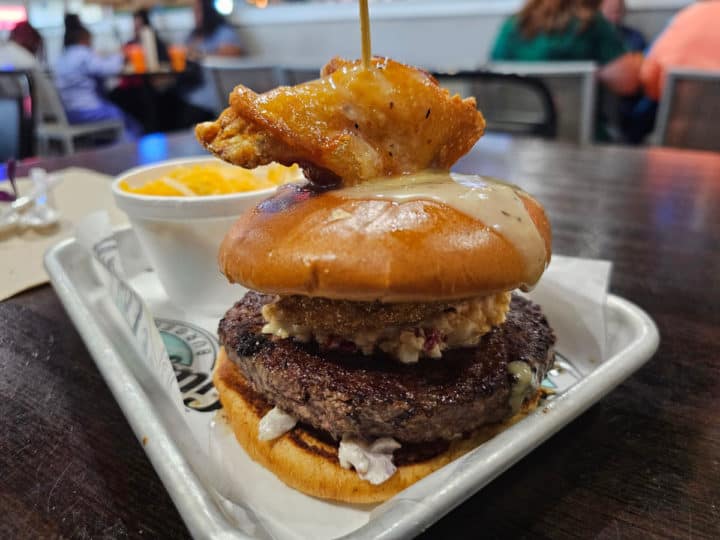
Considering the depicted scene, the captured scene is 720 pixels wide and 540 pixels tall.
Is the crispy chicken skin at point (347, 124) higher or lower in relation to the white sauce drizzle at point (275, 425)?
higher

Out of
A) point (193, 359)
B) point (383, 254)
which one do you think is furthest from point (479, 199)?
point (193, 359)

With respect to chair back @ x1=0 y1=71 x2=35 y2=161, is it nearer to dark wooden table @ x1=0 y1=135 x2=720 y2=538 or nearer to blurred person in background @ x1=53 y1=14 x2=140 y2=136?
dark wooden table @ x1=0 y1=135 x2=720 y2=538

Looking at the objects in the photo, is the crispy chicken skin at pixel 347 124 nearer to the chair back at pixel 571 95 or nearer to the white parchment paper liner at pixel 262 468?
the white parchment paper liner at pixel 262 468

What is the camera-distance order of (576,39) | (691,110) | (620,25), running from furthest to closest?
(620,25), (576,39), (691,110)

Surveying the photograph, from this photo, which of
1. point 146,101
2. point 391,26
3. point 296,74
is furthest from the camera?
point 391,26

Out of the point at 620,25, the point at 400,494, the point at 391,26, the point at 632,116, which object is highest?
the point at 391,26

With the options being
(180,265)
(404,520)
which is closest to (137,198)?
(180,265)

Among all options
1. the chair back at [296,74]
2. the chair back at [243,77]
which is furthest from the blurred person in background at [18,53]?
the chair back at [296,74]

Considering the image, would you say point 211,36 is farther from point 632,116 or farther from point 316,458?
point 316,458
